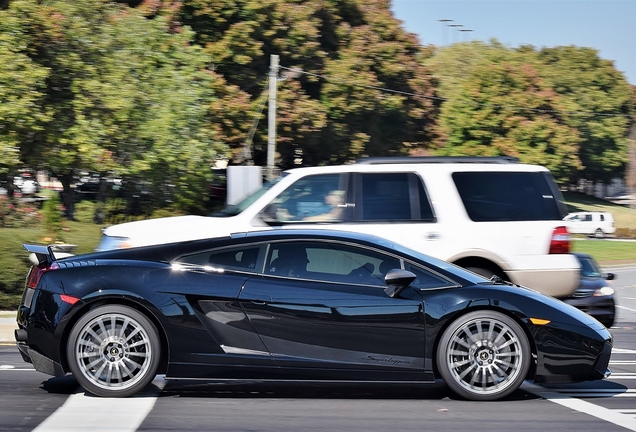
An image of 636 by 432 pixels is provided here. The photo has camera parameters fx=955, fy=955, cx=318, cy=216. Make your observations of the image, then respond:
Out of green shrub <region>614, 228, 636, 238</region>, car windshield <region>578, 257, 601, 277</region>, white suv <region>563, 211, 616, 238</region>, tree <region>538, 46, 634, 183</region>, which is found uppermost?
tree <region>538, 46, 634, 183</region>

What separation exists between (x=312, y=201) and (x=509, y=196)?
225cm

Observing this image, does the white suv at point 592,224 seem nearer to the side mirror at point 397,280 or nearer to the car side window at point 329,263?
the car side window at point 329,263

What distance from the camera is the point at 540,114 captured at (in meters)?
70.6

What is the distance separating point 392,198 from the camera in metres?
10.8

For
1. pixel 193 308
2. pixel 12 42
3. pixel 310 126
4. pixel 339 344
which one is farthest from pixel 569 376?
pixel 310 126

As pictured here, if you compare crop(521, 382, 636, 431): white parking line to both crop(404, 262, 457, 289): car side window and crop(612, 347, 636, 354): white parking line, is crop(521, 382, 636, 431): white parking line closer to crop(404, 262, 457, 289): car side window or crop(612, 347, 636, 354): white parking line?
crop(404, 262, 457, 289): car side window

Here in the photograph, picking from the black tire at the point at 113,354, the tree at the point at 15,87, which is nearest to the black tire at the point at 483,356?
the black tire at the point at 113,354

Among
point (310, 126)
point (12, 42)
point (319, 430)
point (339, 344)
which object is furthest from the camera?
point (310, 126)

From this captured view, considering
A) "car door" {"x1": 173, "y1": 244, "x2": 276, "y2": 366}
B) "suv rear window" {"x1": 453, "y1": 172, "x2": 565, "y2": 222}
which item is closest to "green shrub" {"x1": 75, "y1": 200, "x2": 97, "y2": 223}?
"suv rear window" {"x1": 453, "y1": 172, "x2": 565, "y2": 222}

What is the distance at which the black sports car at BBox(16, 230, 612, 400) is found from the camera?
7086 millimetres

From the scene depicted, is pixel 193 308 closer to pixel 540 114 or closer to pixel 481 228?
pixel 481 228

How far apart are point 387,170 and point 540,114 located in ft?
204

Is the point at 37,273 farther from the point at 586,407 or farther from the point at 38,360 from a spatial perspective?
the point at 586,407

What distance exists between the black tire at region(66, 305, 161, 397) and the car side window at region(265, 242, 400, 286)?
1.06 m
